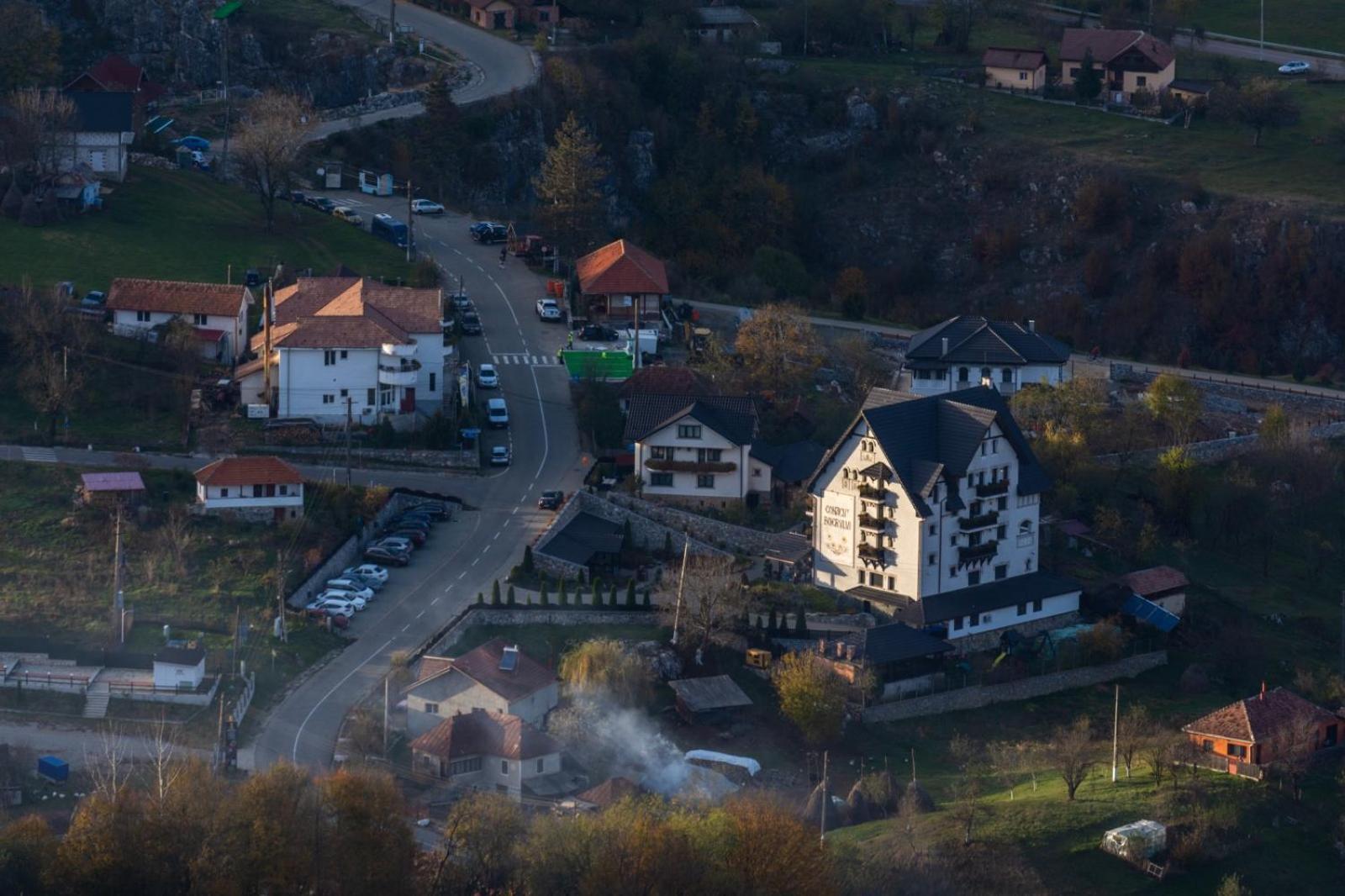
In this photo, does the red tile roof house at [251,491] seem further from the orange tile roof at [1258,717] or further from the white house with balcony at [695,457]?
the orange tile roof at [1258,717]

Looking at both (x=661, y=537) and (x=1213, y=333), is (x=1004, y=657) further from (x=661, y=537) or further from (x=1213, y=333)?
(x=1213, y=333)

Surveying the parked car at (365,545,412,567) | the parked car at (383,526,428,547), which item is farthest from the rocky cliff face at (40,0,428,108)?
the parked car at (365,545,412,567)

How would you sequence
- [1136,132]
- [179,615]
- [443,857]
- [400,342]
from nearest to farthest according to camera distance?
1. [443,857]
2. [179,615]
3. [400,342]
4. [1136,132]

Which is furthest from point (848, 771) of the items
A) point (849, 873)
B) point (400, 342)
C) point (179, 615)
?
point (400, 342)

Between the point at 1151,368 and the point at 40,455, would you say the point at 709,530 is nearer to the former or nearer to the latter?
the point at 40,455

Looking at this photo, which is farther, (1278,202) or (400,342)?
(1278,202)

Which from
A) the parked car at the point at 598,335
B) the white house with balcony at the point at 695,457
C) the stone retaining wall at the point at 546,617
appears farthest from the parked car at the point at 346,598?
the parked car at the point at 598,335

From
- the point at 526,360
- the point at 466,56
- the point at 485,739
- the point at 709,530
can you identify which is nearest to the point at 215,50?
the point at 466,56
